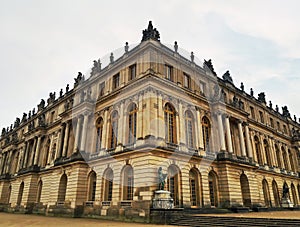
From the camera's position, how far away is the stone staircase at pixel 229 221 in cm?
1224

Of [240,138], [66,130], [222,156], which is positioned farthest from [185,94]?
[66,130]

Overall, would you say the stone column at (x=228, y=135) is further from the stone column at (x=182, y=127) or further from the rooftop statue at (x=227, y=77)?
the rooftop statue at (x=227, y=77)

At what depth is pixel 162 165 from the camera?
18938mm

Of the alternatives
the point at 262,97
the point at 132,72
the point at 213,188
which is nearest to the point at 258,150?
the point at 262,97

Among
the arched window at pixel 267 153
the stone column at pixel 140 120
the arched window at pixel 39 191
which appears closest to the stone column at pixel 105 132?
the stone column at pixel 140 120

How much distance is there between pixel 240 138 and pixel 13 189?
34.5 metres

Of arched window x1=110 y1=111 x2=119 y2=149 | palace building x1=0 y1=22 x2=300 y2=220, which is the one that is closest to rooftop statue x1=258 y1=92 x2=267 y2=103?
palace building x1=0 y1=22 x2=300 y2=220

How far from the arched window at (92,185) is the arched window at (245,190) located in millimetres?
15941

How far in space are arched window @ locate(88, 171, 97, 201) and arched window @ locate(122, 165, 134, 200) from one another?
→ 5.14m

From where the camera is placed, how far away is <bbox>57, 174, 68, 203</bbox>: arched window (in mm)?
26761

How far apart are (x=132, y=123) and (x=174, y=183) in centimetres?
663

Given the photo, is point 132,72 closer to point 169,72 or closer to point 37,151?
point 169,72

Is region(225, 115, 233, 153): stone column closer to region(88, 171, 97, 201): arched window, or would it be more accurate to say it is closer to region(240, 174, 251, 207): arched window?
region(240, 174, 251, 207): arched window

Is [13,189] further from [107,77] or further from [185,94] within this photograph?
[185,94]
